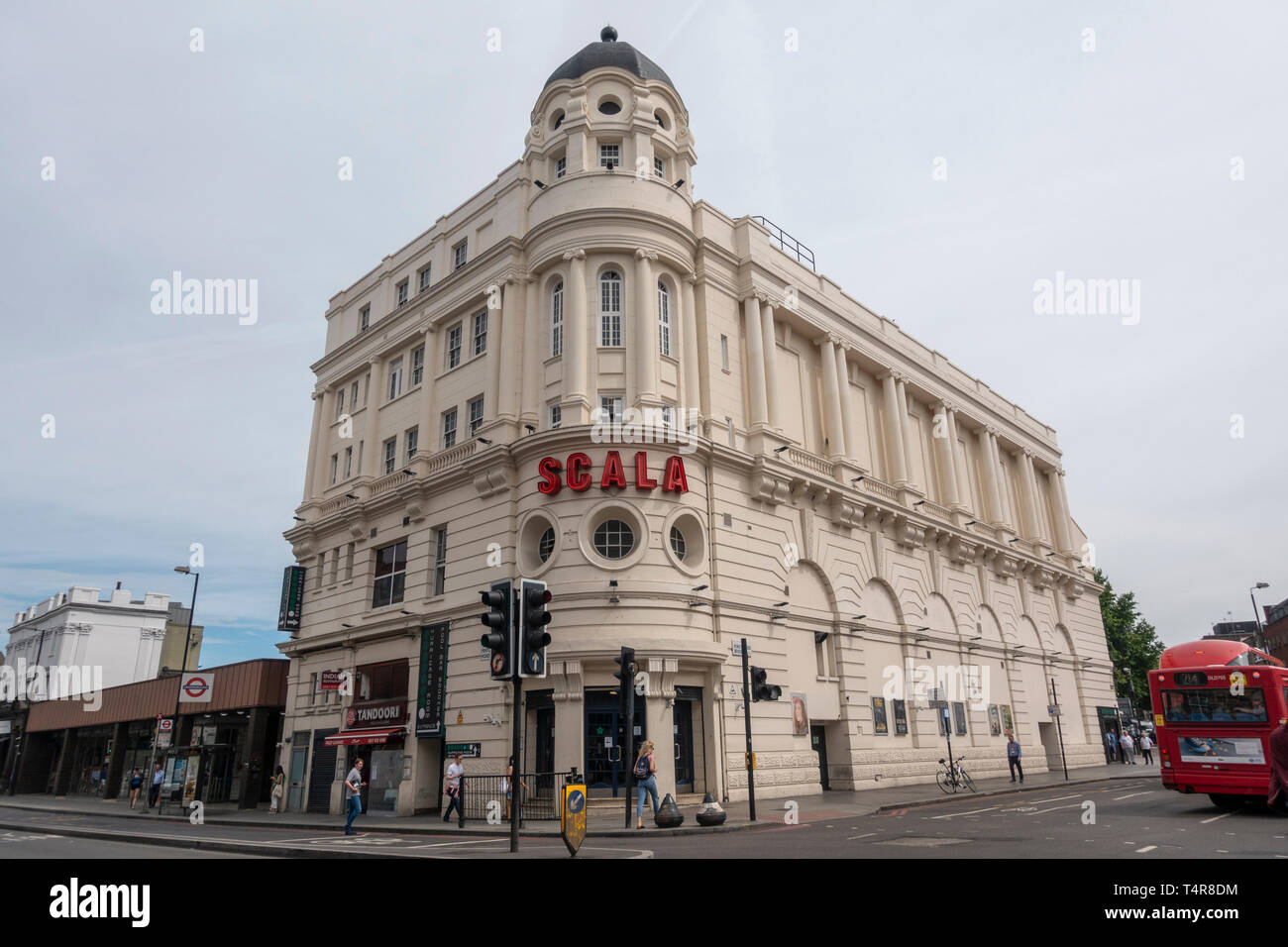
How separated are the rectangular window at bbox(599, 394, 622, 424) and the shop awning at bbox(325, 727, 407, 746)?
42.9 ft

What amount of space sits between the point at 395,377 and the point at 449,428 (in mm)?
5972

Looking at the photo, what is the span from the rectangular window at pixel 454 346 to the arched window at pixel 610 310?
800 cm

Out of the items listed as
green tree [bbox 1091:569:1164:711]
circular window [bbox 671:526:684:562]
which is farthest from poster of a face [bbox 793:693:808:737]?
green tree [bbox 1091:569:1164:711]

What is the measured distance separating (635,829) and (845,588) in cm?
1597

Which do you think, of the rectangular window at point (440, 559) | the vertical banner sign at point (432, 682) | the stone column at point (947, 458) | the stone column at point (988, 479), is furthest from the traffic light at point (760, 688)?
the stone column at point (988, 479)

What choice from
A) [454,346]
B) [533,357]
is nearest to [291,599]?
[454,346]

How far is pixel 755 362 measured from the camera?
3014 centimetres

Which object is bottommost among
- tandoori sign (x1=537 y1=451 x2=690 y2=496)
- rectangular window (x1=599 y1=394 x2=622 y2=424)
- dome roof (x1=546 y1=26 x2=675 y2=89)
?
tandoori sign (x1=537 y1=451 x2=690 y2=496)

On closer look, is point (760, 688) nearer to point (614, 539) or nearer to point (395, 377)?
point (614, 539)

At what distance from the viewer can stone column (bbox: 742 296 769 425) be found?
29500mm

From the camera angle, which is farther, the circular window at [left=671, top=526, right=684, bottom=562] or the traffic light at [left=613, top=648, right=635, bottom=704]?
the circular window at [left=671, top=526, right=684, bottom=562]

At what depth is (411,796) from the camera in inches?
1048

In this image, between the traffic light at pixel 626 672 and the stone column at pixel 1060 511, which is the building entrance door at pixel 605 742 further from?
the stone column at pixel 1060 511

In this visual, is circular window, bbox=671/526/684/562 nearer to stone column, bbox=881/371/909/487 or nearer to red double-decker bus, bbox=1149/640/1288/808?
red double-decker bus, bbox=1149/640/1288/808
